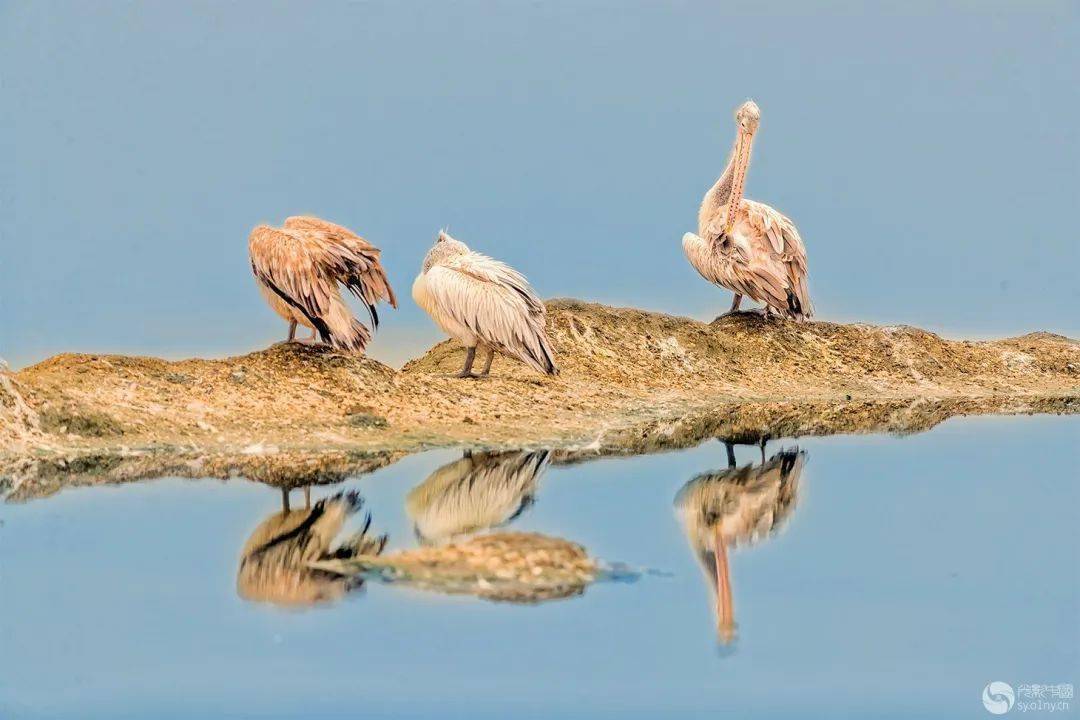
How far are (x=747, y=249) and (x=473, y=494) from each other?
25.2 feet

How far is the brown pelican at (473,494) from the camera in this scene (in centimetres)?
930

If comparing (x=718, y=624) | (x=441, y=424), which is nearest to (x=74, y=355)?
(x=441, y=424)

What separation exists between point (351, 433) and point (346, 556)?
365 cm

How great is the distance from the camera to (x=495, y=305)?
46.1 ft

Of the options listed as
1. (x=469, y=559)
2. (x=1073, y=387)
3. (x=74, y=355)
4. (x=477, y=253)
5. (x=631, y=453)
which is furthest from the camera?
(x=1073, y=387)

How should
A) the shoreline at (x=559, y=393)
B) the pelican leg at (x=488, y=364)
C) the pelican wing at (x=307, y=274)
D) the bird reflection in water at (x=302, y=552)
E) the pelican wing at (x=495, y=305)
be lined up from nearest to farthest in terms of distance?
the bird reflection in water at (x=302, y=552), the shoreline at (x=559, y=393), the pelican wing at (x=307, y=274), the pelican wing at (x=495, y=305), the pelican leg at (x=488, y=364)

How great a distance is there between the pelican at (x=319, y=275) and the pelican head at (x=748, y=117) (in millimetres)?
5994

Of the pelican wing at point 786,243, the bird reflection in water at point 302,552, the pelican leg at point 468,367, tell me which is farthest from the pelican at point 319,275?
the pelican wing at point 786,243

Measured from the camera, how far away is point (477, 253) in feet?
48.1

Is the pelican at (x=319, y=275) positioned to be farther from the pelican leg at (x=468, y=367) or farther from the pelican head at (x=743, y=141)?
the pelican head at (x=743, y=141)

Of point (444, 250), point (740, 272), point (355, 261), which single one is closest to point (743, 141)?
point (740, 272)

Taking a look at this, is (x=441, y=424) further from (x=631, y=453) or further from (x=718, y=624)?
(x=718, y=624)

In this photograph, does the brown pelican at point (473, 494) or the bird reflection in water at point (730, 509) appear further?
the brown pelican at point (473, 494)

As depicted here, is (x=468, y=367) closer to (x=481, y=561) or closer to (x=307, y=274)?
(x=307, y=274)
